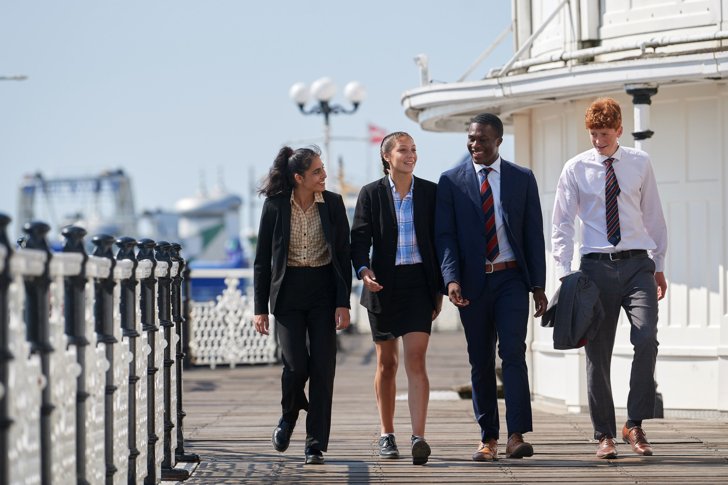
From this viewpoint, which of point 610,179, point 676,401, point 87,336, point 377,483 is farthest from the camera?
point 676,401

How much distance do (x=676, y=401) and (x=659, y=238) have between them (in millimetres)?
3277

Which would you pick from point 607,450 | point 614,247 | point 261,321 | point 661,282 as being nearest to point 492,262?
point 614,247

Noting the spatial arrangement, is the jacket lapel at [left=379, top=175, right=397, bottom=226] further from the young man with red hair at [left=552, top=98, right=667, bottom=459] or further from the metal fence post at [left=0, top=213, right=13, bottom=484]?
the metal fence post at [left=0, top=213, right=13, bottom=484]

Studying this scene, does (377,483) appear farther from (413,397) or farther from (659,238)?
(659,238)

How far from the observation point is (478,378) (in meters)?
8.20

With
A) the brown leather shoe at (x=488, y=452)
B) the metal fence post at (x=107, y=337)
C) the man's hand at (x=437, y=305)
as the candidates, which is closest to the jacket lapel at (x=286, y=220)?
the man's hand at (x=437, y=305)

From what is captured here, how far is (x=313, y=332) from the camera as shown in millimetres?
8117

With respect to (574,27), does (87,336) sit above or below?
below

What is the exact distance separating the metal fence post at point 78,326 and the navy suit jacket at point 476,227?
3149 mm

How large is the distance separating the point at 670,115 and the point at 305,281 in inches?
171

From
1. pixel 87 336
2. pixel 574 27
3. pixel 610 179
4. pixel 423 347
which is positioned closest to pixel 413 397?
pixel 423 347

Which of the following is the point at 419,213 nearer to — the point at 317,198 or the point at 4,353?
the point at 317,198

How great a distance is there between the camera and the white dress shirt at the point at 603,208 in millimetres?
8055

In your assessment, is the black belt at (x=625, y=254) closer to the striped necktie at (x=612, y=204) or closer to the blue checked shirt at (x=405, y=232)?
the striped necktie at (x=612, y=204)
